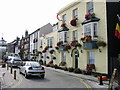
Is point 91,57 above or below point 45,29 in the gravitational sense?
below

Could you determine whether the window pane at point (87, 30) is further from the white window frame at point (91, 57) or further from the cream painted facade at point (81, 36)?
the white window frame at point (91, 57)

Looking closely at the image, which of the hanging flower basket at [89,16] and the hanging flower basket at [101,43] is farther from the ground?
the hanging flower basket at [89,16]

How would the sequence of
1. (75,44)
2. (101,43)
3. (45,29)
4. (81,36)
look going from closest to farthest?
(101,43), (81,36), (75,44), (45,29)

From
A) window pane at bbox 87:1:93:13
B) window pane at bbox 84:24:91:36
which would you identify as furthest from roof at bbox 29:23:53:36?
window pane at bbox 84:24:91:36

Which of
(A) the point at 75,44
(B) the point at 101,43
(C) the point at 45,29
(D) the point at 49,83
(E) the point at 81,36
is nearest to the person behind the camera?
(D) the point at 49,83

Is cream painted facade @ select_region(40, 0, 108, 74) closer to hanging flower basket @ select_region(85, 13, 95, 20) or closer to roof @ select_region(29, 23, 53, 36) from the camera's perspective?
hanging flower basket @ select_region(85, 13, 95, 20)

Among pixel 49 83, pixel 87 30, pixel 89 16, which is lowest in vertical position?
pixel 49 83

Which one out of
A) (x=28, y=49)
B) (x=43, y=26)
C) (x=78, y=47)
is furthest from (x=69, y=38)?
(x=28, y=49)

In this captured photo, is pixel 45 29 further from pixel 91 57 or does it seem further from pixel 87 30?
pixel 91 57

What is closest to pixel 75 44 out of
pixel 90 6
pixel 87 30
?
pixel 87 30

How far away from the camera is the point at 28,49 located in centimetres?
5622

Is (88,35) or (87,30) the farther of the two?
(87,30)

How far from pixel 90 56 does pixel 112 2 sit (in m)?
6.69

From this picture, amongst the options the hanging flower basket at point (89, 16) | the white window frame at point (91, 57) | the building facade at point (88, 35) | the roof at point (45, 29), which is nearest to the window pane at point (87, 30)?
the building facade at point (88, 35)
